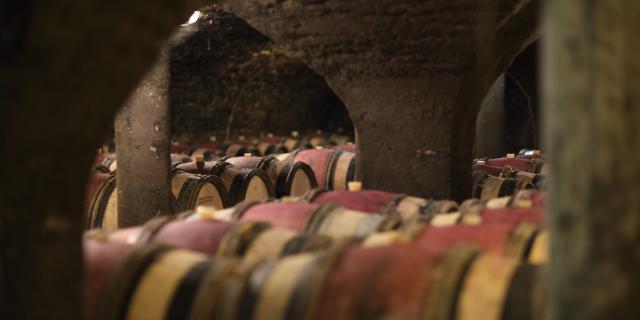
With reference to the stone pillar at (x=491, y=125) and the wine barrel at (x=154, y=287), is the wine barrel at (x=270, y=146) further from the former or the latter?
the wine barrel at (x=154, y=287)

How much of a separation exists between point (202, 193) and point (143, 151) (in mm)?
565

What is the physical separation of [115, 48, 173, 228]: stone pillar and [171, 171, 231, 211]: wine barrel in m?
0.19

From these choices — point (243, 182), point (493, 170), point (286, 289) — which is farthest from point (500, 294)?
point (493, 170)

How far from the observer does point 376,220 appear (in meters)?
3.16

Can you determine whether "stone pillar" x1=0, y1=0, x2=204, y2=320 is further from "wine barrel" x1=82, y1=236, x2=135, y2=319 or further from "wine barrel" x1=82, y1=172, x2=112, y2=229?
"wine barrel" x1=82, y1=172, x2=112, y2=229

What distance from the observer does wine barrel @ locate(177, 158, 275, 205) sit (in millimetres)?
6262

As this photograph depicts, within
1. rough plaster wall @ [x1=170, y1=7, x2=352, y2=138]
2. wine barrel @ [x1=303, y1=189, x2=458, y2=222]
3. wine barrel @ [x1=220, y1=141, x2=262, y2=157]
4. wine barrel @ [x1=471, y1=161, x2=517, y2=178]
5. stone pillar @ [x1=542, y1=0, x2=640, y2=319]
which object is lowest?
wine barrel @ [x1=471, y1=161, x2=517, y2=178]

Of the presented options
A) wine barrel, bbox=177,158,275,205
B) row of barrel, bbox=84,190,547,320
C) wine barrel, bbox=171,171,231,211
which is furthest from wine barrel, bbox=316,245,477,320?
wine barrel, bbox=177,158,275,205

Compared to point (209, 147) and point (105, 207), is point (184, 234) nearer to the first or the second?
point (105, 207)

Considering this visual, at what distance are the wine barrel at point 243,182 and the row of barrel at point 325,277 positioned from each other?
11.7 feet

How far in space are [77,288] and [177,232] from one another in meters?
0.92

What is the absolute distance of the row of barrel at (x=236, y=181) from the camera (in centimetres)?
564

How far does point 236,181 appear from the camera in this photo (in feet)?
20.8

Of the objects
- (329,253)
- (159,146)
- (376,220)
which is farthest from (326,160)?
(329,253)
